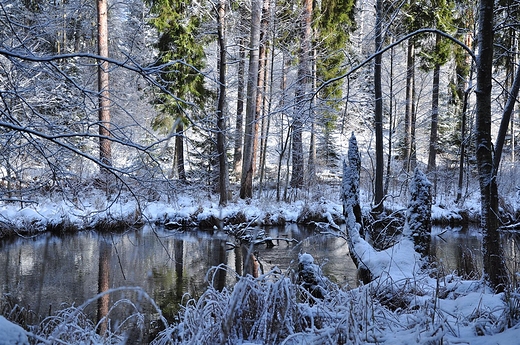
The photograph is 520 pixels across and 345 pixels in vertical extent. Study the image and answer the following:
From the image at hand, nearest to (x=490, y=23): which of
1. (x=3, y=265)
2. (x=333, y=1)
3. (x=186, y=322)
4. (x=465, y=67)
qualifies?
(x=186, y=322)

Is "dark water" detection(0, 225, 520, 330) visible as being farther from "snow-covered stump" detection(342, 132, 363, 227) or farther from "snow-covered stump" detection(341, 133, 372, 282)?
"snow-covered stump" detection(342, 132, 363, 227)

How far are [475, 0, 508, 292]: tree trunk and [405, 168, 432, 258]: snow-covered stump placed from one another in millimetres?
1432

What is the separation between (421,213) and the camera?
16.2 feet

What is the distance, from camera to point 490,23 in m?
3.39

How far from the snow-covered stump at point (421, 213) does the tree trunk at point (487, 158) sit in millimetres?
1432

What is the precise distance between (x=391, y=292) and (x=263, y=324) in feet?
5.99

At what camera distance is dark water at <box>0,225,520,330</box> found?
633 centimetres

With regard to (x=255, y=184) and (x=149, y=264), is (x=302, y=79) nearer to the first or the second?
(x=255, y=184)

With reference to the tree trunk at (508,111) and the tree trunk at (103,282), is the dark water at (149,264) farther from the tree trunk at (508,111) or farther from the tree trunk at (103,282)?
the tree trunk at (508,111)

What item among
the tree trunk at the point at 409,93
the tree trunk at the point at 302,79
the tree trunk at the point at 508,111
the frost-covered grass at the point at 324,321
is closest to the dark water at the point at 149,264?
the tree trunk at the point at 508,111

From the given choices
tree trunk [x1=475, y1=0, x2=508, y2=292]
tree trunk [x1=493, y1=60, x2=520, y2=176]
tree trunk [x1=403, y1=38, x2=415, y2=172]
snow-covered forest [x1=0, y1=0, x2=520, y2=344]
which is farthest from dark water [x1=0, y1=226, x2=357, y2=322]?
tree trunk [x1=403, y1=38, x2=415, y2=172]

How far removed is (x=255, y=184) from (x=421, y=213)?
50.7 ft

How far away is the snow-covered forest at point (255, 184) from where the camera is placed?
105 inches

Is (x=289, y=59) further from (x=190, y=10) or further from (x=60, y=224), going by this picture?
(x=60, y=224)
